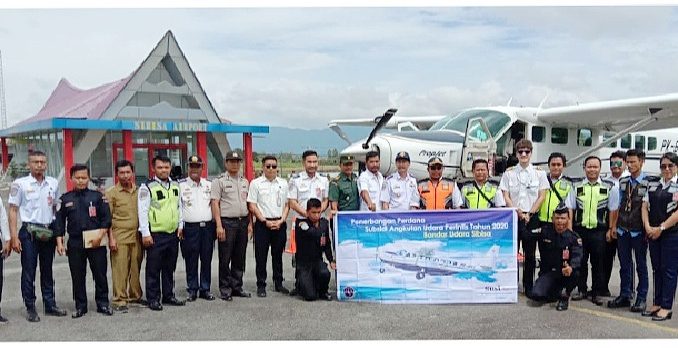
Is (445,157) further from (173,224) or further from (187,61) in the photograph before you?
(187,61)

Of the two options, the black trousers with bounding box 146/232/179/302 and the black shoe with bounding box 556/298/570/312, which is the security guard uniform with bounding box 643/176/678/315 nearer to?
the black shoe with bounding box 556/298/570/312

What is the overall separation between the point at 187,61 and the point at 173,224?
577 inches

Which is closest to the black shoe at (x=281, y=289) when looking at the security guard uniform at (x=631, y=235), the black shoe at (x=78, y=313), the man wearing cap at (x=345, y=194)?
the man wearing cap at (x=345, y=194)

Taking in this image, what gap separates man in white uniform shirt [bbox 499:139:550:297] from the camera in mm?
6512

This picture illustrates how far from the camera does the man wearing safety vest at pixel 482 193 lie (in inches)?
264

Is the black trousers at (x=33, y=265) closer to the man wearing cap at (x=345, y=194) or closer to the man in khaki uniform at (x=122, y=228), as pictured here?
the man in khaki uniform at (x=122, y=228)

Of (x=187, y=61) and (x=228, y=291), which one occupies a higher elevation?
(x=187, y=61)

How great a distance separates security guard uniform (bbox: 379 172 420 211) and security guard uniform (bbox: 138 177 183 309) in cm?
256

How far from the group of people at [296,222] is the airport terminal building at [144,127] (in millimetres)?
12289

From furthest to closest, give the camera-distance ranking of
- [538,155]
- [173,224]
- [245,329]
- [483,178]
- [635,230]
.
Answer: [538,155] → [483,178] → [173,224] → [635,230] → [245,329]

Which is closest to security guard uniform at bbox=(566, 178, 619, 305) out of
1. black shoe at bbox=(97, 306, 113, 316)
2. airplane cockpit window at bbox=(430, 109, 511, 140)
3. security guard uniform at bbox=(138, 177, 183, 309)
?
security guard uniform at bbox=(138, 177, 183, 309)

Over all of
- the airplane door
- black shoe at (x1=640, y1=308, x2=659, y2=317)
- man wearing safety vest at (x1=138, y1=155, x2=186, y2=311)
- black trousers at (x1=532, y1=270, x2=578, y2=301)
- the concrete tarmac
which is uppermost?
the airplane door

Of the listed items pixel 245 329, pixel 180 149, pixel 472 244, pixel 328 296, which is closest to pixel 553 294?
pixel 472 244

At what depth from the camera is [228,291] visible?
6.57 meters
